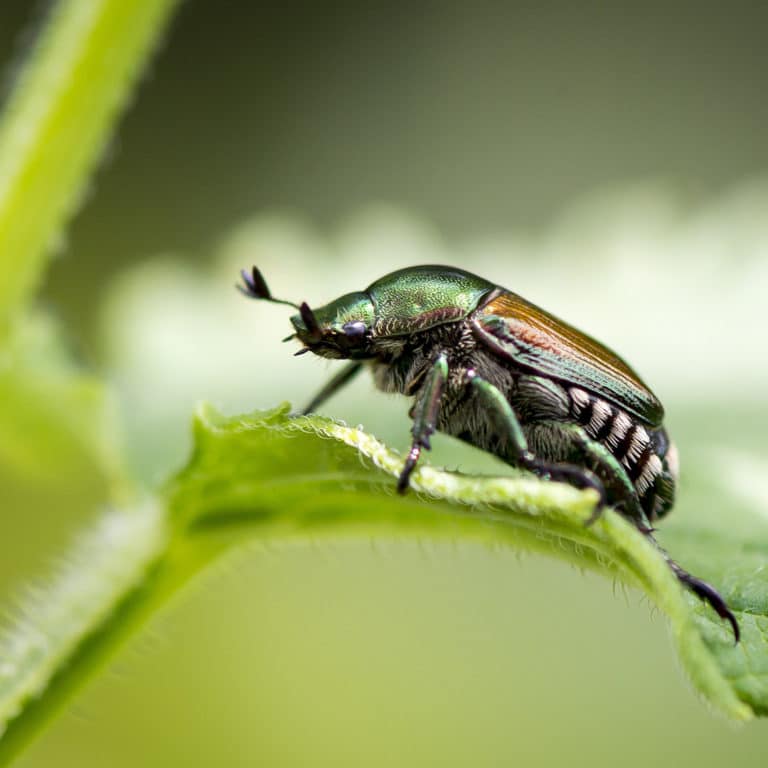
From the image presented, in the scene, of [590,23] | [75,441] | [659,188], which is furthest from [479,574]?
[590,23]

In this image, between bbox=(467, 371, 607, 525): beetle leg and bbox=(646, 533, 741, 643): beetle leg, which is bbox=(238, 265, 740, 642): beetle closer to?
bbox=(467, 371, 607, 525): beetle leg

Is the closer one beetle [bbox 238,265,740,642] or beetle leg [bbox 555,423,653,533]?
beetle leg [bbox 555,423,653,533]

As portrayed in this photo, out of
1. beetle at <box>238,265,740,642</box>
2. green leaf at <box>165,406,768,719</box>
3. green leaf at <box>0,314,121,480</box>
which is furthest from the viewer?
green leaf at <box>0,314,121,480</box>

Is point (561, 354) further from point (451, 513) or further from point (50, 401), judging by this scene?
point (50, 401)

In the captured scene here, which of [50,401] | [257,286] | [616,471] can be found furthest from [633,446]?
[50,401]

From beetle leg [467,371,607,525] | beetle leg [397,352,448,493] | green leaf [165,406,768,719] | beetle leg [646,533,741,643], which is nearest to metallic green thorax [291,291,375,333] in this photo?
beetle leg [397,352,448,493]

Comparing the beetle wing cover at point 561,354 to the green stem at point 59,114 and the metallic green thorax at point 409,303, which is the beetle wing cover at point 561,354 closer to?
the metallic green thorax at point 409,303
